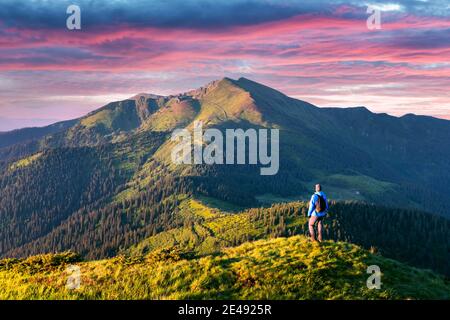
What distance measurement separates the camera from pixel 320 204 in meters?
31.0

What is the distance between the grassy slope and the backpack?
2.71m

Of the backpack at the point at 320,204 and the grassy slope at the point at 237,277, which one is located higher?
the backpack at the point at 320,204

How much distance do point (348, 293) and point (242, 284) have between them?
5807 mm

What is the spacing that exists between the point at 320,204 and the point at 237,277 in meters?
10.3

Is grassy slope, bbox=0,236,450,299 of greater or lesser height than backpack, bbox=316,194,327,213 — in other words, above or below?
below

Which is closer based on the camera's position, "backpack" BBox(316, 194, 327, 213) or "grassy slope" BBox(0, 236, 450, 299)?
"grassy slope" BBox(0, 236, 450, 299)

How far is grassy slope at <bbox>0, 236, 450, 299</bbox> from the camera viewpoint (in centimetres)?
2162

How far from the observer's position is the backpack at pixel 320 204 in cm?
3092

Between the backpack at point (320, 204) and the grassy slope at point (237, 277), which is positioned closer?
the grassy slope at point (237, 277)

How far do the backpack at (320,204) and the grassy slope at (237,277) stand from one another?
2711mm
